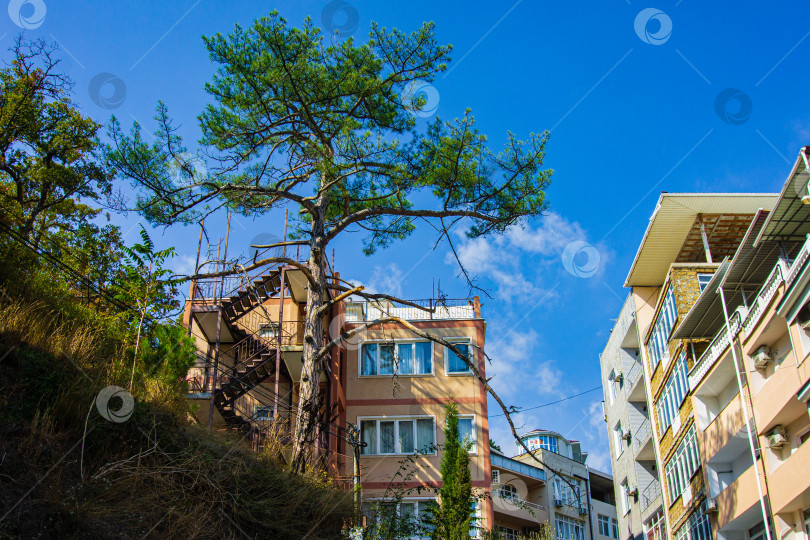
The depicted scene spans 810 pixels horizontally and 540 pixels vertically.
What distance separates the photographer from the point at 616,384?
39188 millimetres

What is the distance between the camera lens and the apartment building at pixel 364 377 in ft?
81.1

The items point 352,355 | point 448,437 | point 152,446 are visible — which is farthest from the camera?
point 352,355

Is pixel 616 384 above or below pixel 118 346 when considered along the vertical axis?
above

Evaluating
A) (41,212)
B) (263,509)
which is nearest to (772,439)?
(263,509)

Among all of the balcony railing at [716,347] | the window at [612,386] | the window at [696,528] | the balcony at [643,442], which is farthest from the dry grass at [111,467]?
the window at [612,386]

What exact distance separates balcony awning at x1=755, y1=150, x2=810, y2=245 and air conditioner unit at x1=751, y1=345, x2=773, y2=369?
2.88 meters

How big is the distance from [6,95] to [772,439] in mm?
23725

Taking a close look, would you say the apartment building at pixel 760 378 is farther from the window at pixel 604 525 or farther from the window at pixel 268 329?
the window at pixel 604 525

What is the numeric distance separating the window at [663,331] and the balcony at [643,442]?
3891 mm

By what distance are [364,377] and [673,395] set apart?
37.1 feet

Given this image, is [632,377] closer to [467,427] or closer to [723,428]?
[467,427]

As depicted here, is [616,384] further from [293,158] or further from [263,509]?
[263,509]

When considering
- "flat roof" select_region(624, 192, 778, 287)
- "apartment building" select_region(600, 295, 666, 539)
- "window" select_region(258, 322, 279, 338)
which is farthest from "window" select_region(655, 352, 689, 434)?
"window" select_region(258, 322, 279, 338)

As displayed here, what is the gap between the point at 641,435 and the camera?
35000mm
